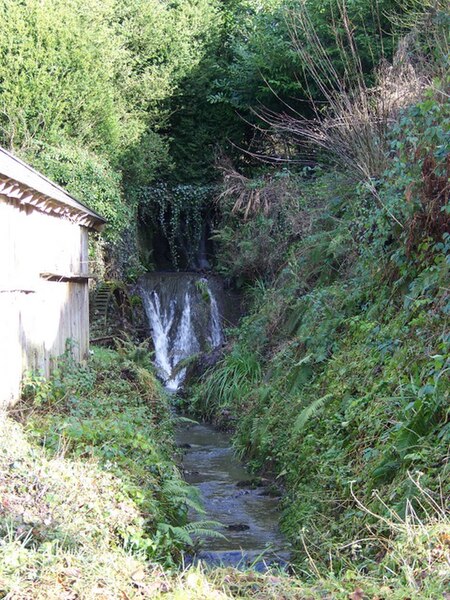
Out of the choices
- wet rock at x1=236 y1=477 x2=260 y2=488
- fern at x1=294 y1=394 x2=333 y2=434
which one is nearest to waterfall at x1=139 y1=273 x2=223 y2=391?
wet rock at x1=236 y1=477 x2=260 y2=488

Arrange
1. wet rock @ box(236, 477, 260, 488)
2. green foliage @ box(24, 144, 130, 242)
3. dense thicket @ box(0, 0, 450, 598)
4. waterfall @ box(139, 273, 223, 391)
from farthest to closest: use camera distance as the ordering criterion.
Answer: waterfall @ box(139, 273, 223, 391)
green foliage @ box(24, 144, 130, 242)
wet rock @ box(236, 477, 260, 488)
dense thicket @ box(0, 0, 450, 598)

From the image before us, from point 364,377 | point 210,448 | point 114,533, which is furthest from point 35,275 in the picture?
point 114,533

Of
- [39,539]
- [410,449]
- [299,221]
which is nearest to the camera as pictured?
[39,539]

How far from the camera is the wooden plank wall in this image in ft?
29.7

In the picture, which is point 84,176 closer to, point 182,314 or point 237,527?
point 182,314

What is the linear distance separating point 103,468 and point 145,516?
696mm

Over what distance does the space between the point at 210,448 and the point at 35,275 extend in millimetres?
4541

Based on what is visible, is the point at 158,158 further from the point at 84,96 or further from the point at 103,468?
the point at 103,468

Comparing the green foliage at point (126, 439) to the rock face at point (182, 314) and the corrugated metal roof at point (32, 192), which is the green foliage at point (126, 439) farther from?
the rock face at point (182, 314)

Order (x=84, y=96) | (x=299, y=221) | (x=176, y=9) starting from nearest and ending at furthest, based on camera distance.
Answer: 1. (x=299, y=221)
2. (x=84, y=96)
3. (x=176, y=9)

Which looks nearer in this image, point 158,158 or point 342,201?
point 342,201

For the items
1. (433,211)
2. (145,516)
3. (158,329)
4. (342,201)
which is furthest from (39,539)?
(158,329)

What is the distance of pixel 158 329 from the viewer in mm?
18625

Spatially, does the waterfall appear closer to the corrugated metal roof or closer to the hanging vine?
the hanging vine
